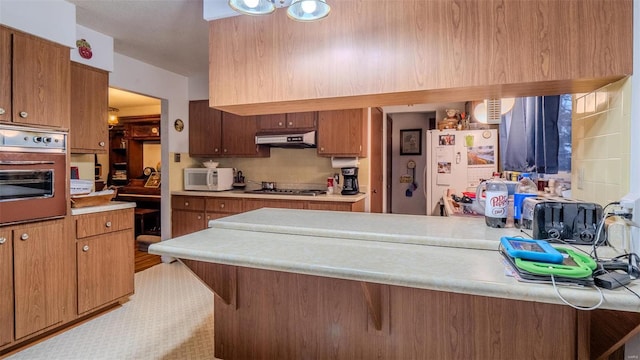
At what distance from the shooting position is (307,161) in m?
4.39

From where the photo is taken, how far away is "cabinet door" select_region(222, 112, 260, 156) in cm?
434

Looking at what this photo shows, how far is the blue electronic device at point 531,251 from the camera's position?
102cm

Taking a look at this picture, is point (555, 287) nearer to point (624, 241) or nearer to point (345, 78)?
point (624, 241)

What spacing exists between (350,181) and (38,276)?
290 cm

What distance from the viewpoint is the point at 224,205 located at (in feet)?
13.5

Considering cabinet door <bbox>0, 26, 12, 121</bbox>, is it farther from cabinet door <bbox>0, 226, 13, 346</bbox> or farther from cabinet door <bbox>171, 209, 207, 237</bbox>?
cabinet door <bbox>171, 209, 207, 237</bbox>

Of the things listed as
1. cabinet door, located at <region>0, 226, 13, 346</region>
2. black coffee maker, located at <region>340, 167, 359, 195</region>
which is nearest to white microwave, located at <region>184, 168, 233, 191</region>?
black coffee maker, located at <region>340, 167, 359, 195</region>

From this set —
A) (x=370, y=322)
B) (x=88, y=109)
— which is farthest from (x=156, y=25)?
(x=370, y=322)

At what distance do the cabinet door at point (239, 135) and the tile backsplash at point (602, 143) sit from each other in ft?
11.1

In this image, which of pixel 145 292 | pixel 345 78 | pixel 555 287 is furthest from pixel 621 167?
pixel 145 292

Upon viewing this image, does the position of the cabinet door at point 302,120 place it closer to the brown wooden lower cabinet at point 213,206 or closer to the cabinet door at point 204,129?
the brown wooden lower cabinet at point 213,206

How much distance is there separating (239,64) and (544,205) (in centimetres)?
173

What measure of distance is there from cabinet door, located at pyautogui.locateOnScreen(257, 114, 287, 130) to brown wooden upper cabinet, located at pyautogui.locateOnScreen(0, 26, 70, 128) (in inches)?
83.5

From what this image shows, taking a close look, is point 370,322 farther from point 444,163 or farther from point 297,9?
point 444,163
